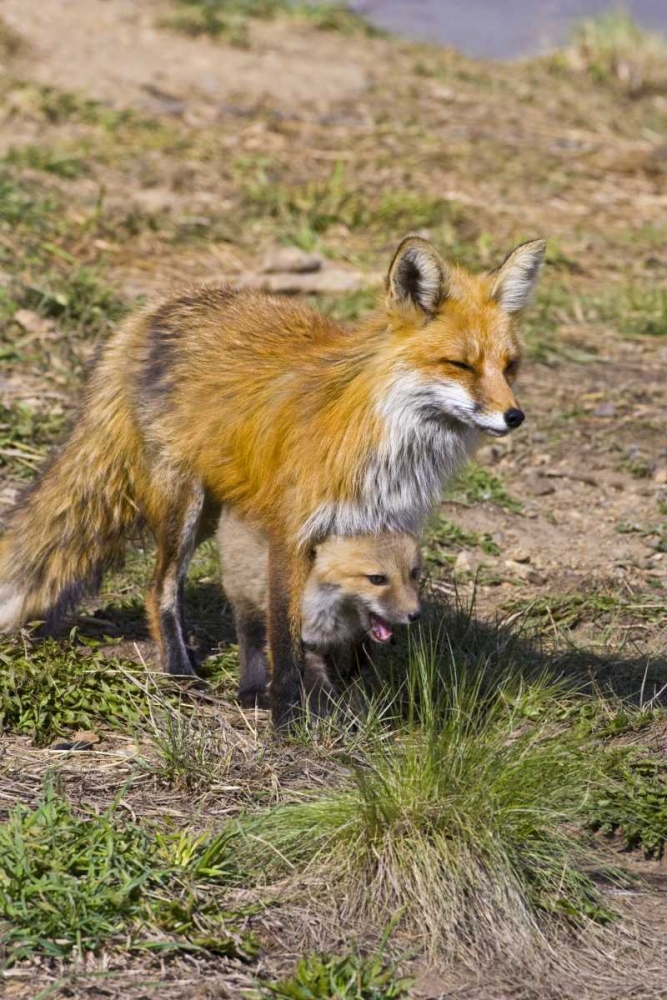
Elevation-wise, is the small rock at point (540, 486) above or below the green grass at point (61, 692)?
above

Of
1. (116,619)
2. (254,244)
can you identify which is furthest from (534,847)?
(254,244)

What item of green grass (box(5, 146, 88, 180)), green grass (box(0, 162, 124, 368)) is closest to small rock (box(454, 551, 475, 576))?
green grass (box(0, 162, 124, 368))

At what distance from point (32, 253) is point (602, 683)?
5404 mm

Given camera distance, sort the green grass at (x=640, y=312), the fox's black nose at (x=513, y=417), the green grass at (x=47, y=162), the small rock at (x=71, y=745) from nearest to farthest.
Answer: the fox's black nose at (x=513, y=417) → the small rock at (x=71, y=745) → the green grass at (x=640, y=312) → the green grass at (x=47, y=162)

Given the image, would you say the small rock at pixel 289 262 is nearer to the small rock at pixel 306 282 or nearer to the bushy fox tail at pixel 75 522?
the small rock at pixel 306 282

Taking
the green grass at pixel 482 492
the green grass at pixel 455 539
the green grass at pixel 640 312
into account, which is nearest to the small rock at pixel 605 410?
the green grass at pixel 482 492

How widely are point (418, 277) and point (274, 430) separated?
85 cm

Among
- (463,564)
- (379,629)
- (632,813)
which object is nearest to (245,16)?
(463,564)

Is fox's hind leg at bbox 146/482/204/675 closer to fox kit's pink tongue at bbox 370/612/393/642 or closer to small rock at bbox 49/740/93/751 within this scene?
small rock at bbox 49/740/93/751

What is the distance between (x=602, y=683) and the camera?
19.1 feet

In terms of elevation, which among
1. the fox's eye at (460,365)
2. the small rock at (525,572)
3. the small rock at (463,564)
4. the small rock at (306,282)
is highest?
the fox's eye at (460,365)

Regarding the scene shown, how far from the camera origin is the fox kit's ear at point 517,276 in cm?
524

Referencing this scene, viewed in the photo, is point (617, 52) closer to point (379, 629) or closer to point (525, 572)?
point (525, 572)

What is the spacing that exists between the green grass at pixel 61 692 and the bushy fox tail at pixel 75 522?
0.27 m
